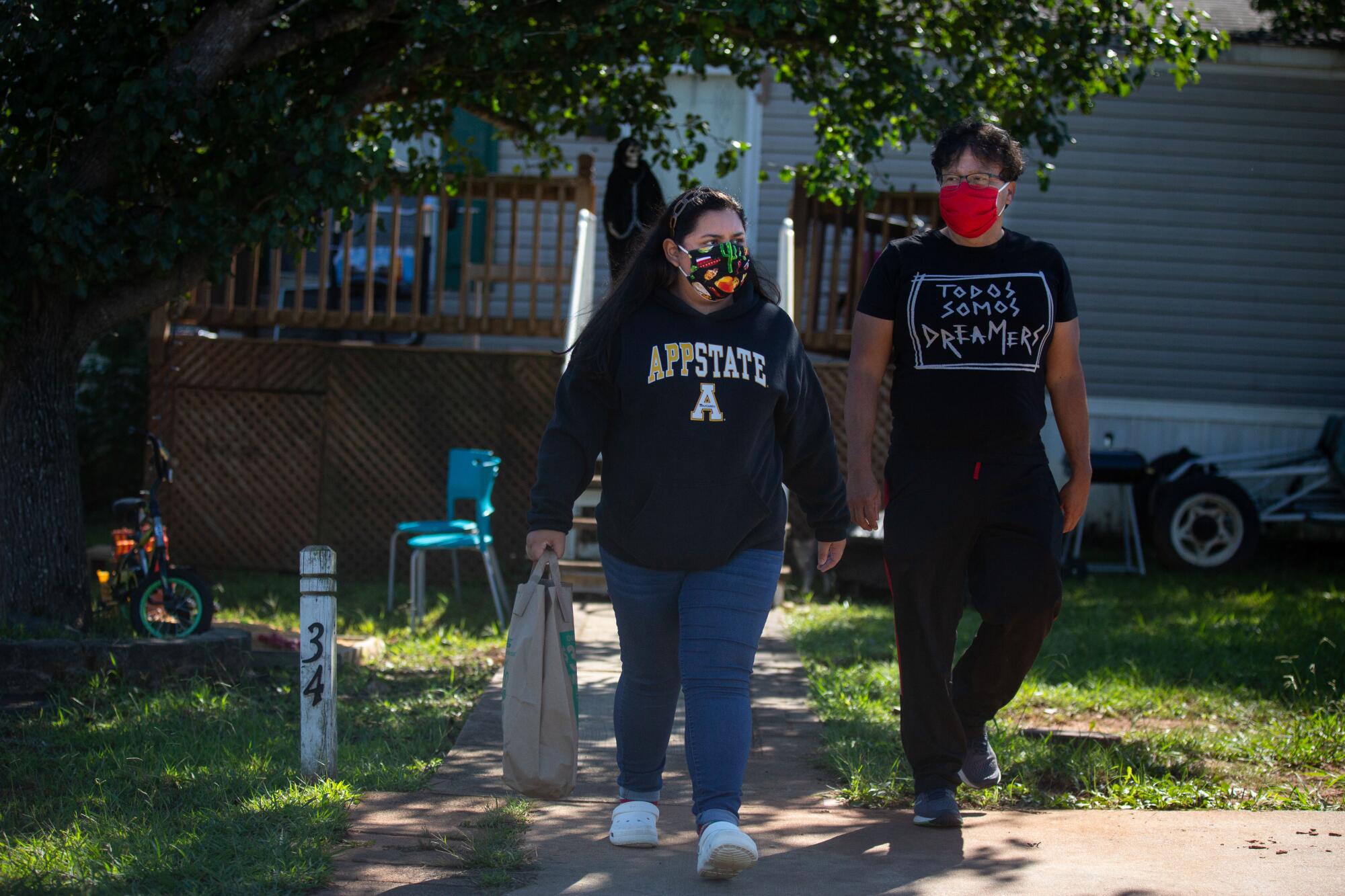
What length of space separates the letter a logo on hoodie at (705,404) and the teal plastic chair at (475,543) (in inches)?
176

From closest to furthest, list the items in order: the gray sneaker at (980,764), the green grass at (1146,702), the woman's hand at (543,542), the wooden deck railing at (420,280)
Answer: the woman's hand at (543,542) → the gray sneaker at (980,764) → the green grass at (1146,702) → the wooden deck railing at (420,280)

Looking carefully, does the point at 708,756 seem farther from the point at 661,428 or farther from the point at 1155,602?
the point at 1155,602

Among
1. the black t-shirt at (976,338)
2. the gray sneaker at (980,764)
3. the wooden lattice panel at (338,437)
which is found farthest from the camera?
the wooden lattice panel at (338,437)

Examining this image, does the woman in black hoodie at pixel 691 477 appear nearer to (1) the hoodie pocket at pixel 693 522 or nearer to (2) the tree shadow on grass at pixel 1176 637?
(1) the hoodie pocket at pixel 693 522

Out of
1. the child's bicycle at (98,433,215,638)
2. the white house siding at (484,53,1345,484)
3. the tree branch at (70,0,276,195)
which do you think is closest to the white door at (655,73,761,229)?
the white house siding at (484,53,1345,484)

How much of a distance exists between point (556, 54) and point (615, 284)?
3.47 m

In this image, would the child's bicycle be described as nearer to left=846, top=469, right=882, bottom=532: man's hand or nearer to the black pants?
left=846, top=469, right=882, bottom=532: man's hand

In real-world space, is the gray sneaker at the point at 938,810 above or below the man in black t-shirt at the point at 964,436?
below

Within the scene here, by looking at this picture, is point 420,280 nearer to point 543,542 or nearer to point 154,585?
point 154,585

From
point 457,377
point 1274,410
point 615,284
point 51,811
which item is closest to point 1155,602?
point 1274,410

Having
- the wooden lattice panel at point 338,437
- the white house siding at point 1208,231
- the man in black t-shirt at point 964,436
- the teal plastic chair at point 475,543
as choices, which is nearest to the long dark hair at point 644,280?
the man in black t-shirt at point 964,436

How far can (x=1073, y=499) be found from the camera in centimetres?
390

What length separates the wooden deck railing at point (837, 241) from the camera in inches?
385

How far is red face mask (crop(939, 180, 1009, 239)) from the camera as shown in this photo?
3.68 metres
